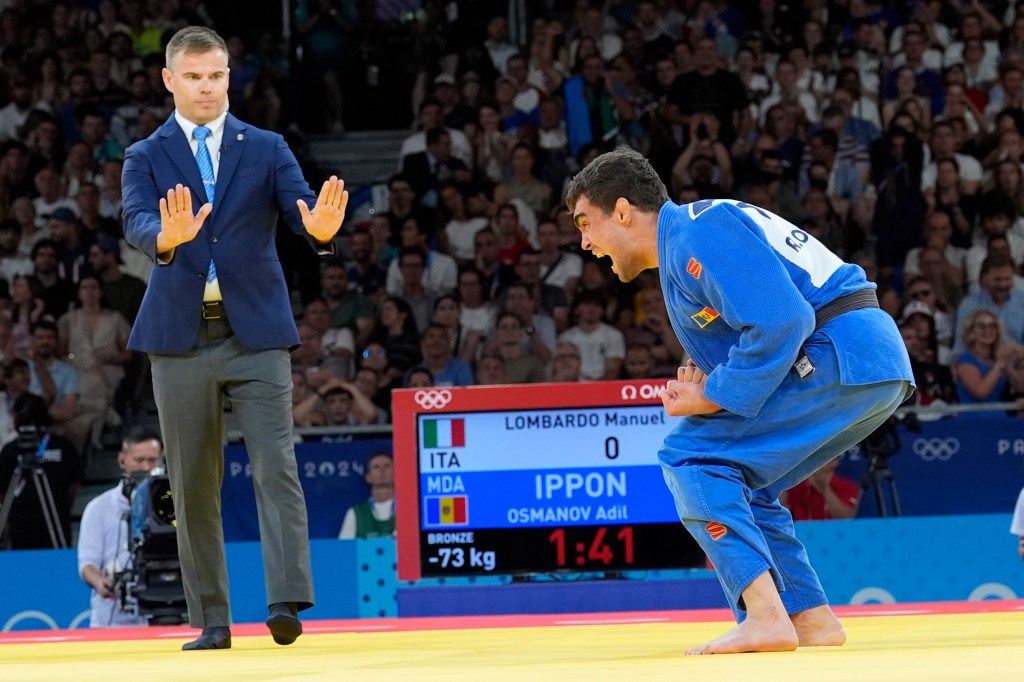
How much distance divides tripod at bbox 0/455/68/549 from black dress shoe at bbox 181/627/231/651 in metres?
4.72

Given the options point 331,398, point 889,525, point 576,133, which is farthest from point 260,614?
point 576,133

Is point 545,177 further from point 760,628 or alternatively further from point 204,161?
point 760,628

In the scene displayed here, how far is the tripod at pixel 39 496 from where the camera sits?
8.66 m

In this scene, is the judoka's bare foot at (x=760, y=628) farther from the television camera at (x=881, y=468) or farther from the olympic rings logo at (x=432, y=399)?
the television camera at (x=881, y=468)

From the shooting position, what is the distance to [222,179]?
4.39m

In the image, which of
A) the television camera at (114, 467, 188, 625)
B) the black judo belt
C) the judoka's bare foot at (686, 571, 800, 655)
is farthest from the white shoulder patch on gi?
the television camera at (114, 467, 188, 625)

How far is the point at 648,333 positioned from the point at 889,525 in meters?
3.11

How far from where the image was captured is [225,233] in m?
4.34

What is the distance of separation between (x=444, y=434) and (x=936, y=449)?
9.04ft

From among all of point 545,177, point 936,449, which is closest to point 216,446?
point 936,449

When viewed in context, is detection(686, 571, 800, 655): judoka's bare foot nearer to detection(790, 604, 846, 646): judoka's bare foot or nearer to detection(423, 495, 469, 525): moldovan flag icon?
detection(790, 604, 846, 646): judoka's bare foot

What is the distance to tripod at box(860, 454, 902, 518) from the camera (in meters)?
7.68

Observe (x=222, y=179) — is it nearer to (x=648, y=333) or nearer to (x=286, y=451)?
(x=286, y=451)

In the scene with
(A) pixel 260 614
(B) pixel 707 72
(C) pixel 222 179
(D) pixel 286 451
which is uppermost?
(B) pixel 707 72
